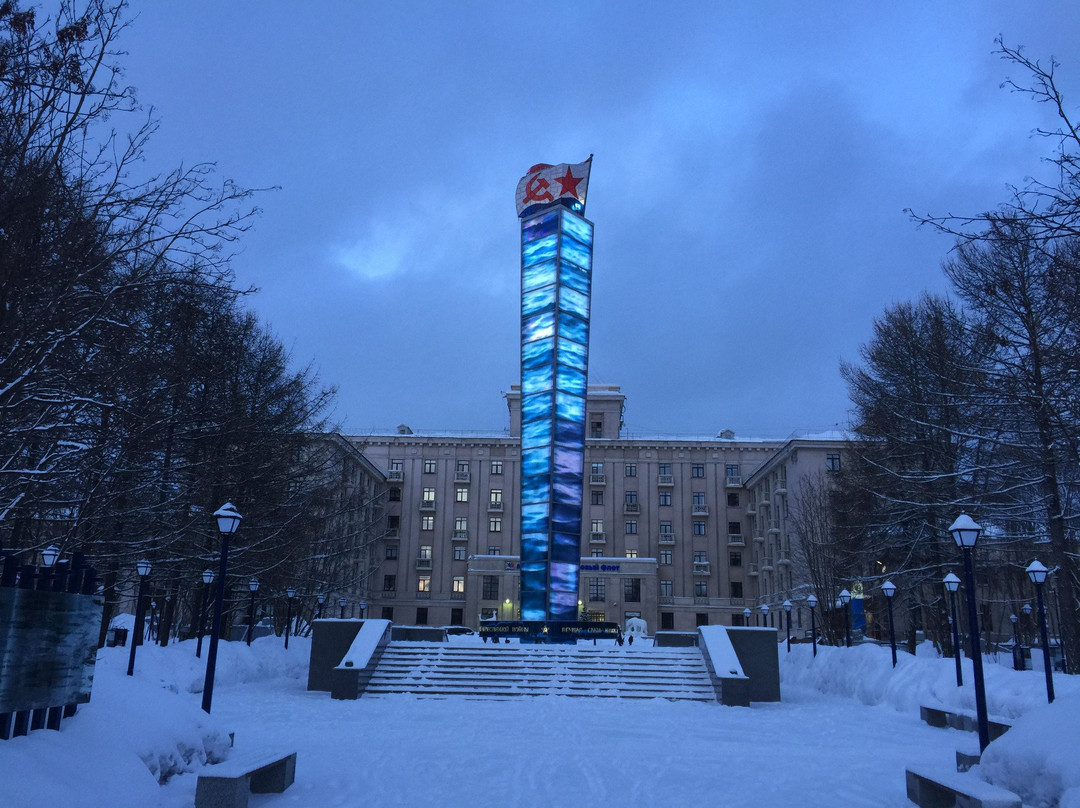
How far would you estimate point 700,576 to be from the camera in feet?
233

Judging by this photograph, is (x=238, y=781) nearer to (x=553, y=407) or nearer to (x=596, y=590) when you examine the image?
(x=553, y=407)

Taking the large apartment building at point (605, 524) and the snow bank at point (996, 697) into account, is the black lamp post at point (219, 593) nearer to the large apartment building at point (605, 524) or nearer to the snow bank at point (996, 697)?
the snow bank at point (996, 697)

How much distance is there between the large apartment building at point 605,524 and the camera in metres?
68.7

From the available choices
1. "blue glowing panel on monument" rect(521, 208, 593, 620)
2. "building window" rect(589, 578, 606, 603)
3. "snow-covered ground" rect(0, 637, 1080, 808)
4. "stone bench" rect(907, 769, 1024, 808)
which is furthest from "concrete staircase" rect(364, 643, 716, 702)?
"building window" rect(589, 578, 606, 603)

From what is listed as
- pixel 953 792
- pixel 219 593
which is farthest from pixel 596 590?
pixel 953 792

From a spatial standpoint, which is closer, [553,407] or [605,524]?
[553,407]

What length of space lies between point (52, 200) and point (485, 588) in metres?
60.7

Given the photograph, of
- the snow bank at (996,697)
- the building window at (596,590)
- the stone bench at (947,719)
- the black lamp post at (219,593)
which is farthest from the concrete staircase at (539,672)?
the building window at (596,590)

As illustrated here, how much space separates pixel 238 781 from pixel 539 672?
61.5 ft

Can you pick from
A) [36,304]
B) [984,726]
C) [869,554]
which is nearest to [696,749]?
[984,726]

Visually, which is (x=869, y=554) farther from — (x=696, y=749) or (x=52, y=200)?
(x=52, y=200)

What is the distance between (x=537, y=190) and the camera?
38.3m

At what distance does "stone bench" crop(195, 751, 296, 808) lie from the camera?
319 inches

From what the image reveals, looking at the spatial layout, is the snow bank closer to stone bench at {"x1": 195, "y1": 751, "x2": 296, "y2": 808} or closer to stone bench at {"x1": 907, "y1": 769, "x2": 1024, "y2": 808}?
stone bench at {"x1": 907, "y1": 769, "x2": 1024, "y2": 808}
